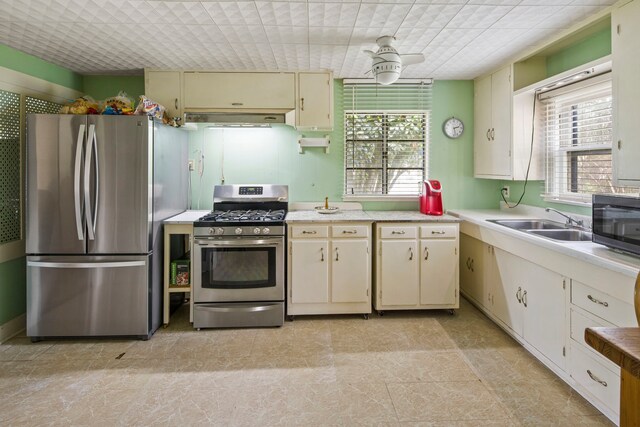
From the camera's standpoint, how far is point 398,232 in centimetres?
340

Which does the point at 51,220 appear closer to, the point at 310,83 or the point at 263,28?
the point at 263,28

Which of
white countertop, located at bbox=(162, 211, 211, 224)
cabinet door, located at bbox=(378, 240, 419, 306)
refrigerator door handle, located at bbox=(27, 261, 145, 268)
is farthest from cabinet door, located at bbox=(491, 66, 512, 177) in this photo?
refrigerator door handle, located at bbox=(27, 261, 145, 268)

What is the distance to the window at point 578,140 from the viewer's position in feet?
9.00

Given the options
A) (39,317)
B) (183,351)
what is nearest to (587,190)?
(183,351)

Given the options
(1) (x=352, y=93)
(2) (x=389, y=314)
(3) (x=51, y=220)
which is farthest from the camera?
(1) (x=352, y=93)

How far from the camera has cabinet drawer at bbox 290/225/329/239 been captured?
10.9 ft

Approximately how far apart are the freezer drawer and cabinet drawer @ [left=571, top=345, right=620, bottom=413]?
2986 millimetres

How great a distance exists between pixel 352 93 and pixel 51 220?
9.71 feet

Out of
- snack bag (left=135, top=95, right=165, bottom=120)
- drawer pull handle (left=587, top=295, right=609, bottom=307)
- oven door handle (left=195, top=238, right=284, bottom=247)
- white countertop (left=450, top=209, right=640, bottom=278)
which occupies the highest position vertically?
snack bag (left=135, top=95, right=165, bottom=120)

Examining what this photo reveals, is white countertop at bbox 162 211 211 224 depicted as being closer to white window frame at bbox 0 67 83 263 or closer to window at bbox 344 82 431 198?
white window frame at bbox 0 67 83 263

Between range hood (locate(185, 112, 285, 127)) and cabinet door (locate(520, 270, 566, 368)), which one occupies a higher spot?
range hood (locate(185, 112, 285, 127))

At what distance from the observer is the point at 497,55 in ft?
10.6

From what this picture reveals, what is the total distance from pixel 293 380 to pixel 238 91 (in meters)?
2.60

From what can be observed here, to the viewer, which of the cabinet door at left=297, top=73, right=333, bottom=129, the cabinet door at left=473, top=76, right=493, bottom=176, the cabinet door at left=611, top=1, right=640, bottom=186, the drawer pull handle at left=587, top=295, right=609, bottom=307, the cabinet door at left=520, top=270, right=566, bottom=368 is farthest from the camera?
the cabinet door at left=473, top=76, right=493, bottom=176
